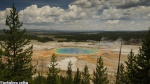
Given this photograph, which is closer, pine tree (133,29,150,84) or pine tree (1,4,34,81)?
pine tree (133,29,150,84)

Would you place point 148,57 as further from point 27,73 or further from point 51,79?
point 51,79

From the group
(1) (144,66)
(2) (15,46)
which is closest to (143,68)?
(1) (144,66)

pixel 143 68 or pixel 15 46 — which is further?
A: pixel 15 46

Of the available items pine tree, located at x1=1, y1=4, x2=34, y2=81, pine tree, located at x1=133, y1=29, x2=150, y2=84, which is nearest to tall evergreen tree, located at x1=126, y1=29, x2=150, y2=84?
pine tree, located at x1=133, y1=29, x2=150, y2=84

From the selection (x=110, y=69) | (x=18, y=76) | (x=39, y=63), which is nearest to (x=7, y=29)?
(x=18, y=76)

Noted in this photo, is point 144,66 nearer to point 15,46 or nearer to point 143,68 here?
point 143,68

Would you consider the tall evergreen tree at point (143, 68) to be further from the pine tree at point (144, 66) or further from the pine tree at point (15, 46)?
the pine tree at point (15, 46)

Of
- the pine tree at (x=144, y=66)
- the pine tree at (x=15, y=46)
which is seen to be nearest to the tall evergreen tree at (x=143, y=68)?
the pine tree at (x=144, y=66)

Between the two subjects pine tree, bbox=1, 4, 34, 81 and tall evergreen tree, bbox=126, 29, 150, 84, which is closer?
tall evergreen tree, bbox=126, 29, 150, 84

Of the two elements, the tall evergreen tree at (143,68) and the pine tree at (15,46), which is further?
the pine tree at (15,46)

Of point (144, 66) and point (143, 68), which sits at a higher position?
point (144, 66)

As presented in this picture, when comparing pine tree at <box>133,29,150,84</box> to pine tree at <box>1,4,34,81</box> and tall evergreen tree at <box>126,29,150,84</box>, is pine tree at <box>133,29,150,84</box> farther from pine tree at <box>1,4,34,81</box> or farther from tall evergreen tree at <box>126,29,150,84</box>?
pine tree at <box>1,4,34,81</box>
